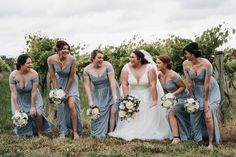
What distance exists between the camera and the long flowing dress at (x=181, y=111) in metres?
10.1

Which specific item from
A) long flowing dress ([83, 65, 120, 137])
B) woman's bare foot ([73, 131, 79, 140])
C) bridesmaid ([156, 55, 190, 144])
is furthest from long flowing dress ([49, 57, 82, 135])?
bridesmaid ([156, 55, 190, 144])

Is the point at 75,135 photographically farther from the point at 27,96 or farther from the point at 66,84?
the point at 27,96

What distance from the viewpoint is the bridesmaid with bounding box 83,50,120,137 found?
10.7 m

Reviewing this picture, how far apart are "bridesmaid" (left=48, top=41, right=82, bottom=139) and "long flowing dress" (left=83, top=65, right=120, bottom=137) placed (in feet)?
1.23

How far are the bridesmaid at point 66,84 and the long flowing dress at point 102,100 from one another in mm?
376

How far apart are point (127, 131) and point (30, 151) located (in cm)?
239

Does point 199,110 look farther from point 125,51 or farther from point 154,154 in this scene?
point 125,51

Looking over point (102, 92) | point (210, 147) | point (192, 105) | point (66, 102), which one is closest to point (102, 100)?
point (102, 92)

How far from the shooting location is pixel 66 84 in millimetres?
10867

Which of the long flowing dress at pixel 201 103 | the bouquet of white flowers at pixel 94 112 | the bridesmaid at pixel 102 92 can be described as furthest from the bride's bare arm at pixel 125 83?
the long flowing dress at pixel 201 103

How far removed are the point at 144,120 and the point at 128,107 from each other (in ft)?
2.90

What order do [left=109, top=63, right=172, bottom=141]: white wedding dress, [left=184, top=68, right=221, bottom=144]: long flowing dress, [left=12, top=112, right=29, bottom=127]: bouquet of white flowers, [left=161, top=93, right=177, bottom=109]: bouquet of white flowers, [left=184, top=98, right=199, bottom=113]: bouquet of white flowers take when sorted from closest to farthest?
[left=184, top=98, right=199, bottom=113]: bouquet of white flowers → [left=184, top=68, right=221, bottom=144]: long flowing dress → [left=161, top=93, right=177, bottom=109]: bouquet of white flowers → [left=12, top=112, right=29, bottom=127]: bouquet of white flowers → [left=109, top=63, right=172, bottom=141]: white wedding dress

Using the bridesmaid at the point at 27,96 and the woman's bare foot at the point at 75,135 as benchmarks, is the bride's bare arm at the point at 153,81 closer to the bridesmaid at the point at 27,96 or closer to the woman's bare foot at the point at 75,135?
the woman's bare foot at the point at 75,135

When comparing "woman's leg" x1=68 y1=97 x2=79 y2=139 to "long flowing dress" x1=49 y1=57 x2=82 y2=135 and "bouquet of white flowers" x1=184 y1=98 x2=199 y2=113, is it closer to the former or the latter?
"long flowing dress" x1=49 y1=57 x2=82 y2=135
